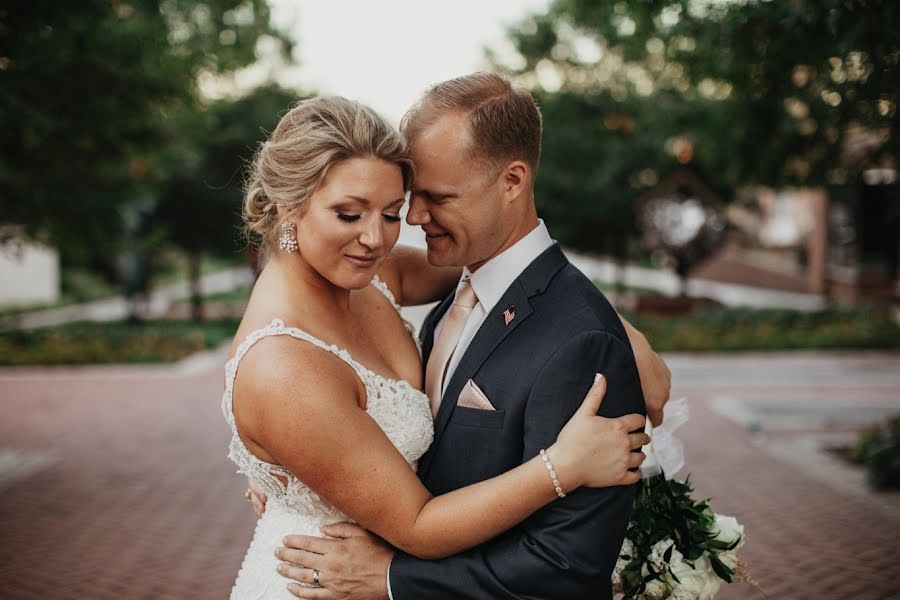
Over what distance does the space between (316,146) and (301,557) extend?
118 cm

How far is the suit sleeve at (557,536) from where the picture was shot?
Result: 89.3 inches

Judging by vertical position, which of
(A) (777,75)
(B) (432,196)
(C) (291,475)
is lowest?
(C) (291,475)

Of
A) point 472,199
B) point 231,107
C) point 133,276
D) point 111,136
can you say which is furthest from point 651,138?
point 472,199

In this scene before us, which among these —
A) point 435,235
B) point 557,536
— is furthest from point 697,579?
point 435,235

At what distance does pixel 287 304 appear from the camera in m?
2.54

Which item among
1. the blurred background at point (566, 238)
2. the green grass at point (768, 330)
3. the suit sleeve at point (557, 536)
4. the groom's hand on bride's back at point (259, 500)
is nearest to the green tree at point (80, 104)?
the blurred background at point (566, 238)

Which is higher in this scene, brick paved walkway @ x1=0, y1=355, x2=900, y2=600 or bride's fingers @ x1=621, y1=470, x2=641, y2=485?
bride's fingers @ x1=621, y1=470, x2=641, y2=485

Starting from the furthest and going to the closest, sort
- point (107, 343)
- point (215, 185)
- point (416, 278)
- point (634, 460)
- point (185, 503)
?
point (215, 185), point (107, 343), point (185, 503), point (416, 278), point (634, 460)

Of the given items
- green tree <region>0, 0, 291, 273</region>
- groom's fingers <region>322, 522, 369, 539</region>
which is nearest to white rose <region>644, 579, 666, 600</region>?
groom's fingers <region>322, 522, 369, 539</region>

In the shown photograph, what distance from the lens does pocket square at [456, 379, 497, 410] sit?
2.43m

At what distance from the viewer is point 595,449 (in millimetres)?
2242

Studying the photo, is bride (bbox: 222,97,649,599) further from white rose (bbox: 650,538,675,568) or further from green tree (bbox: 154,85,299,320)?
green tree (bbox: 154,85,299,320)

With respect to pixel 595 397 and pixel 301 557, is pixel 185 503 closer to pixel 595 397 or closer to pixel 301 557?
pixel 301 557

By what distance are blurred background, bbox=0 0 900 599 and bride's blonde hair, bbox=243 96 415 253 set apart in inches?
14.3
